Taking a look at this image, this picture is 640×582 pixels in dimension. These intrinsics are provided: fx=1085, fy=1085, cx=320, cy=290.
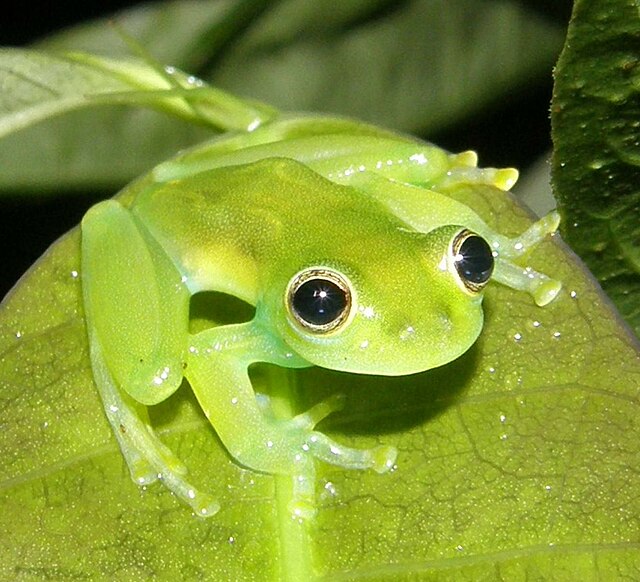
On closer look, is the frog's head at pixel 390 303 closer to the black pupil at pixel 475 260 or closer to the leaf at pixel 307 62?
the black pupil at pixel 475 260

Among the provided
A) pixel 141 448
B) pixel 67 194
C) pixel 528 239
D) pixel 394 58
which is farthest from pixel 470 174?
pixel 67 194

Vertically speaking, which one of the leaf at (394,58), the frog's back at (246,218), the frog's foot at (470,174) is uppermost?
the frog's back at (246,218)

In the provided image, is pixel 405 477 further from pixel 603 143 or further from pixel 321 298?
pixel 603 143

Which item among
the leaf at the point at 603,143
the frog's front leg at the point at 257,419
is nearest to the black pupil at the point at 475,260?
the leaf at the point at 603,143

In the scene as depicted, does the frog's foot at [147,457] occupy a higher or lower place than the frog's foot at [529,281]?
higher

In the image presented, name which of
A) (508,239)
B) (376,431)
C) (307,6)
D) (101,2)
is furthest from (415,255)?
(101,2)

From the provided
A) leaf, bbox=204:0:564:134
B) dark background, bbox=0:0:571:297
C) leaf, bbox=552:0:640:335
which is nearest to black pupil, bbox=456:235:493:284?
leaf, bbox=552:0:640:335
